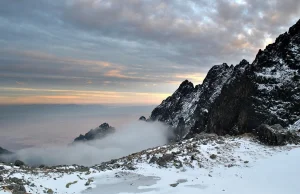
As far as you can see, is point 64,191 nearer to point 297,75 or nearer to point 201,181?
point 201,181

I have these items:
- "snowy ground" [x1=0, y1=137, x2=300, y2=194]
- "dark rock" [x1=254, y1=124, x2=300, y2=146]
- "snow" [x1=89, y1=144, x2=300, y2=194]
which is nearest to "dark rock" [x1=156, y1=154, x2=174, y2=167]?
"snowy ground" [x1=0, y1=137, x2=300, y2=194]

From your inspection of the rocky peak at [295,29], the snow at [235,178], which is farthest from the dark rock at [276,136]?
the rocky peak at [295,29]

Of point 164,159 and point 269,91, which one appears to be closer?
point 164,159

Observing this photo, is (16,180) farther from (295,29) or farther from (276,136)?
Result: (295,29)

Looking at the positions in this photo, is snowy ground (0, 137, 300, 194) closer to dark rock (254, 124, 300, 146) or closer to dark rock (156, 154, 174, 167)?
dark rock (156, 154, 174, 167)

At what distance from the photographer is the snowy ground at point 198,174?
931 inches

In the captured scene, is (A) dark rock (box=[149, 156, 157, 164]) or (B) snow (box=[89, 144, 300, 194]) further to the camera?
(A) dark rock (box=[149, 156, 157, 164])

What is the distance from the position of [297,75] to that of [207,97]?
3636 inches

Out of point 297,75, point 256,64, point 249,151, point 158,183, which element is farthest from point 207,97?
point 158,183

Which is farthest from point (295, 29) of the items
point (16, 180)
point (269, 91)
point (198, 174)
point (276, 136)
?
point (16, 180)

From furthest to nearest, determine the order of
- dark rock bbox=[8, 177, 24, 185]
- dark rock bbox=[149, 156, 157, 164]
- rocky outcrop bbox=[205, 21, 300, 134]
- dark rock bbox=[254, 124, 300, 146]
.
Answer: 1. rocky outcrop bbox=[205, 21, 300, 134]
2. dark rock bbox=[254, 124, 300, 146]
3. dark rock bbox=[149, 156, 157, 164]
4. dark rock bbox=[8, 177, 24, 185]

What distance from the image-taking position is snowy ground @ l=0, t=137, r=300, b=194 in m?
23.7

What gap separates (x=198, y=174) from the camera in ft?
91.6

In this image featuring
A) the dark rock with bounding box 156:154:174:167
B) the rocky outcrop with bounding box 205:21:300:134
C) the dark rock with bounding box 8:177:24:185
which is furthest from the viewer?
the rocky outcrop with bounding box 205:21:300:134
